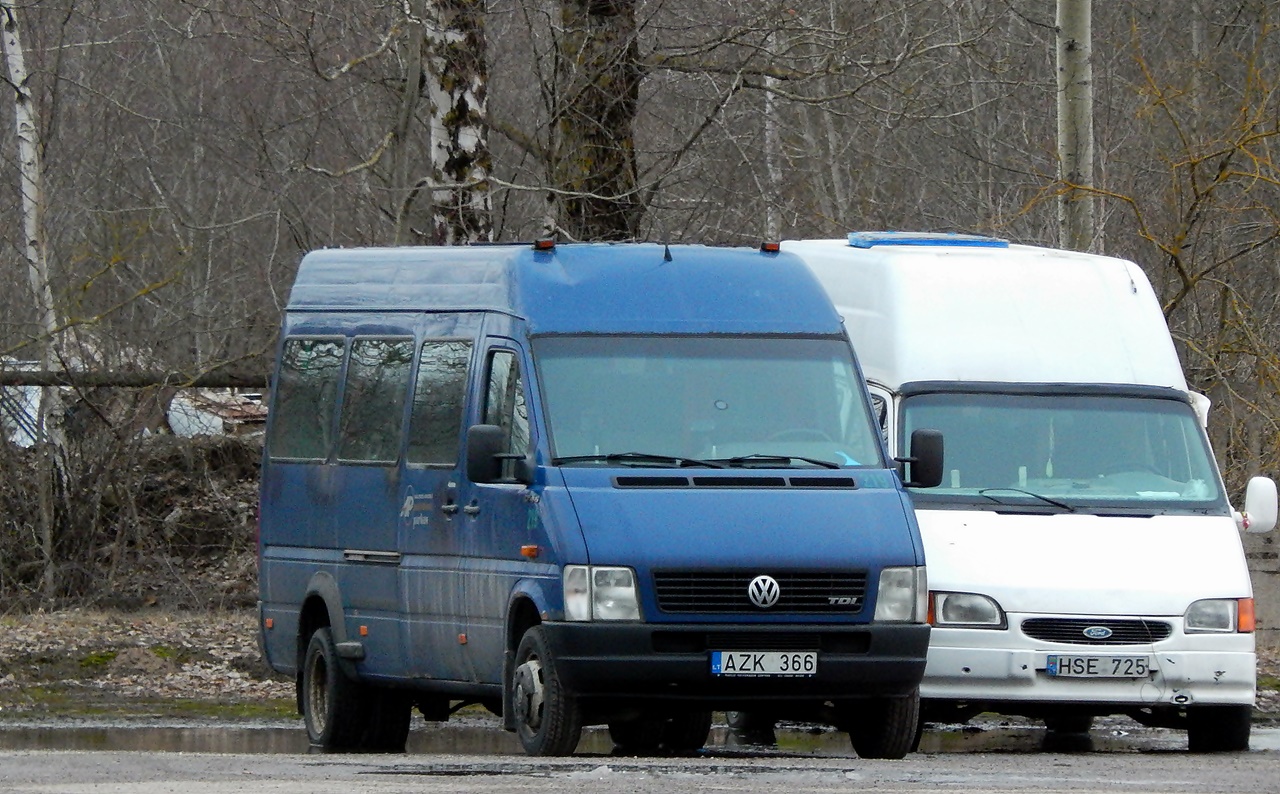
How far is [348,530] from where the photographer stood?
38.1 ft

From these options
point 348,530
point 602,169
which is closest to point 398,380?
point 348,530

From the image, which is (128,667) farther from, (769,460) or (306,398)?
(769,460)

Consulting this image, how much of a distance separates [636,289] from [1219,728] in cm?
380

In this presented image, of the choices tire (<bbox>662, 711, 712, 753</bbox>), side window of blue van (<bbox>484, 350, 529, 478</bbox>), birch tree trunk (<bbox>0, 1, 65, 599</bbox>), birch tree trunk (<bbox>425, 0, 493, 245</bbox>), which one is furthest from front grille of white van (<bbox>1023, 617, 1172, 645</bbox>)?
birch tree trunk (<bbox>0, 1, 65, 599</bbox>)

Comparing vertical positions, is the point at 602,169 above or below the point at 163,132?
below

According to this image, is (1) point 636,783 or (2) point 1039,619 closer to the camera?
(1) point 636,783

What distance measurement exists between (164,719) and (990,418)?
5452 millimetres

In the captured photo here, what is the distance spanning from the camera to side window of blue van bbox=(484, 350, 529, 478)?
9961 millimetres

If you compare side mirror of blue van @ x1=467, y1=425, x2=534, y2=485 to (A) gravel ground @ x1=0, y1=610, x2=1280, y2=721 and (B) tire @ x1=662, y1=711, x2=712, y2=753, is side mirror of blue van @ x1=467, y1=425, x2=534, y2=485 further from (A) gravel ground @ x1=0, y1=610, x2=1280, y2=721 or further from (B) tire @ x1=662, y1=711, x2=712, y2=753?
(A) gravel ground @ x1=0, y1=610, x2=1280, y2=721

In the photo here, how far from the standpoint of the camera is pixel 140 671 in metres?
15.5

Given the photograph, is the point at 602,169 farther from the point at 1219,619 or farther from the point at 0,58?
the point at 1219,619

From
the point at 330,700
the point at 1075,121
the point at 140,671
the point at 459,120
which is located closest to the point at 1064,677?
the point at 330,700

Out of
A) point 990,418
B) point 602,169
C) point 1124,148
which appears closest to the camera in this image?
point 990,418

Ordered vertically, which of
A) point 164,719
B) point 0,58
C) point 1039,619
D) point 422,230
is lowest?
point 164,719
